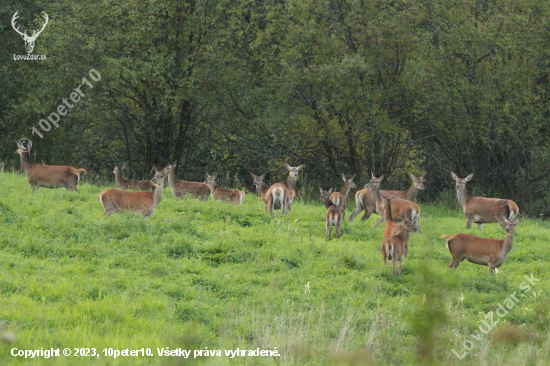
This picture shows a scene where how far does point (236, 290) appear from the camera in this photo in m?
8.45

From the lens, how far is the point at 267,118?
20516mm

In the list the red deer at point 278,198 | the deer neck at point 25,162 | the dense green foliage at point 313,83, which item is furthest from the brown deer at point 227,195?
the dense green foliage at point 313,83

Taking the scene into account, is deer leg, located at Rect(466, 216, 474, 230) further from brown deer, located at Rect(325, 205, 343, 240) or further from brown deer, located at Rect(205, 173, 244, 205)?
brown deer, located at Rect(205, 173, 244, 205)

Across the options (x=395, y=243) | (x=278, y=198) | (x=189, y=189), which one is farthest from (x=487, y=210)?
(x=189, y=189)

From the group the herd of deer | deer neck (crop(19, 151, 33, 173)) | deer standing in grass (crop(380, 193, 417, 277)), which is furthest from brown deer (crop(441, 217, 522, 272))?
deer neck (crop(19, 151, 33, 173))

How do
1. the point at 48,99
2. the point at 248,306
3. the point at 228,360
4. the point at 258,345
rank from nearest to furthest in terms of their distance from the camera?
the point at 228,360, the point at 258,345, the point at 248,306, the point at 48,99

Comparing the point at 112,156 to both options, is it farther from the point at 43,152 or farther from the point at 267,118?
the point at 267,118

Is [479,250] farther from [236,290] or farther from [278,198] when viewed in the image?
[278,198]

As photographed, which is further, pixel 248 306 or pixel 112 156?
pixel 112 156

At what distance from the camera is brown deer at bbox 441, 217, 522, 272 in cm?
1053

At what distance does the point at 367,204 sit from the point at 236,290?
22.4 ft

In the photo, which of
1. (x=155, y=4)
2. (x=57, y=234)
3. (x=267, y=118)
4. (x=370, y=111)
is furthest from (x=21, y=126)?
(x=57, y=234)

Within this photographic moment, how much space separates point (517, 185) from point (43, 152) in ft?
49.2

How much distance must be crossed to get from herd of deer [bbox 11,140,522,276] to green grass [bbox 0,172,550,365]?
0.32 meters
